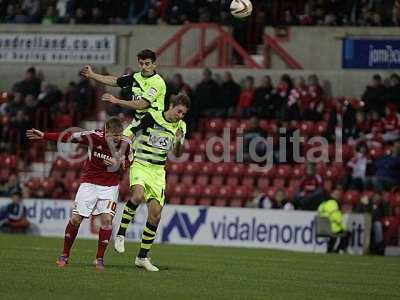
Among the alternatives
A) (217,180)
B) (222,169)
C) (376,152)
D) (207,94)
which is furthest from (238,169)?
(376,152)

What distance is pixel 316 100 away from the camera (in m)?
27.8

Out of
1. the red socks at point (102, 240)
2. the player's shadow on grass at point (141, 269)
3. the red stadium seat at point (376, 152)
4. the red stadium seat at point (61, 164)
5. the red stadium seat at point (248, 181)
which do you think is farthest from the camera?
the red stadium seat at point (61, 164)

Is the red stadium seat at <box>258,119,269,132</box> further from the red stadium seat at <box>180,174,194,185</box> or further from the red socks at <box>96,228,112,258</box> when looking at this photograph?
the red socks at <box>96,228,112,258</box>

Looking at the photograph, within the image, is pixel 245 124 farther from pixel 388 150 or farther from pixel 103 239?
pixel 103 239

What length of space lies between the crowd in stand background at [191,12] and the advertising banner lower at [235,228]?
22.4 feet

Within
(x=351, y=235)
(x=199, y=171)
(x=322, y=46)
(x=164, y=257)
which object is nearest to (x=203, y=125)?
(x=199, y=171)

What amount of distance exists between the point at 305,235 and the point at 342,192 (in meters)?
1.61

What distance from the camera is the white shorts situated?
14422 millimetres

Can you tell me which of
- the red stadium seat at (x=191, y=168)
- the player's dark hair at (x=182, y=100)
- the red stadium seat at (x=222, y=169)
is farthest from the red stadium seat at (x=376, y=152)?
the player's dark hair at (x=182, y=100)

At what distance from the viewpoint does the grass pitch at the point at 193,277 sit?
462 inches

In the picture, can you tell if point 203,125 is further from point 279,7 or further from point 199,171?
point 279,7

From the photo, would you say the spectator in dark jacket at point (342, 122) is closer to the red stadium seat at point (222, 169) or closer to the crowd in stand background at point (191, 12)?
the red stadium seat at point (222, 169)

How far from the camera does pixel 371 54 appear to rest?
2912 cm

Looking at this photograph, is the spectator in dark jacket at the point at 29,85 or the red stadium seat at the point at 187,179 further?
the spectator in dark jacket at the point at 29,85
